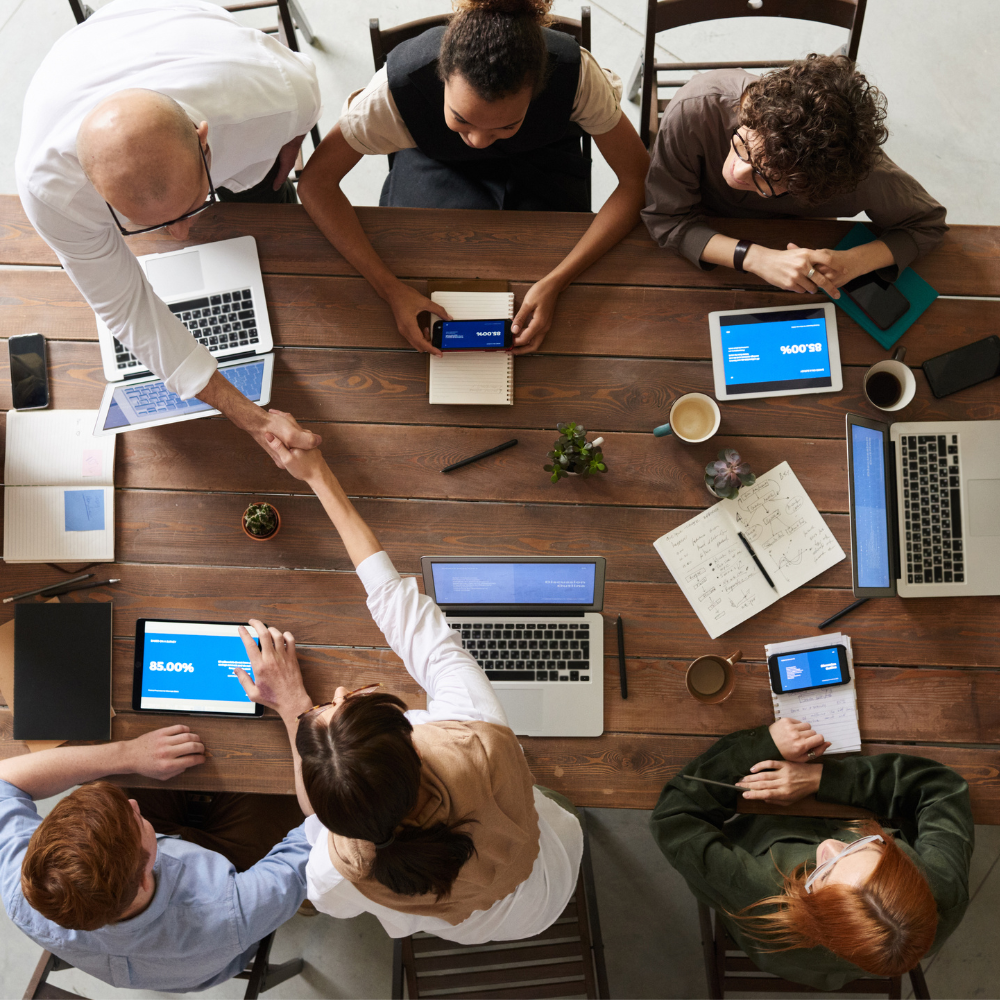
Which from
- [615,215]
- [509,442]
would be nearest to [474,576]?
[509,442]

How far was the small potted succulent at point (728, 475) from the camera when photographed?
1.62 meters

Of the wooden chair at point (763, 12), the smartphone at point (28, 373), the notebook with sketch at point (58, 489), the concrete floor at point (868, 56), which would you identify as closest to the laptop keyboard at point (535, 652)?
the notebook with sketch at point (58, 489)

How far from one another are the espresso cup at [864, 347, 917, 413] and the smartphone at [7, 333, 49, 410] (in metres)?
1.91

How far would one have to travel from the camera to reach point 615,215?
1.75m

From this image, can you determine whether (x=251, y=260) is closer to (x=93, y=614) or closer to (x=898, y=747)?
(x=93, y=614)

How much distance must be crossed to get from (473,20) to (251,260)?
0.75 metres

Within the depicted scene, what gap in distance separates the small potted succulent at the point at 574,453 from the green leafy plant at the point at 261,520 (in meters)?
0.64

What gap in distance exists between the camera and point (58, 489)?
1719 millimetres

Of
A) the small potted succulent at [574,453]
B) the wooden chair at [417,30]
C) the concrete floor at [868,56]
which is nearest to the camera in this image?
the small potted succulent at [574,453]

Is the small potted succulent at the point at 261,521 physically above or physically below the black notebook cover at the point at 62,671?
above

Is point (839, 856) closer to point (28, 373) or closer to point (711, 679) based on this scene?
point (711, 679)

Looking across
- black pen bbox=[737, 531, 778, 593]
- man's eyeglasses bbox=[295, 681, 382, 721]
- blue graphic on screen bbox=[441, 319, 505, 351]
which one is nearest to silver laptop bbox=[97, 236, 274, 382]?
blue graphic on screen bbox=[441, 319, 505, 351]

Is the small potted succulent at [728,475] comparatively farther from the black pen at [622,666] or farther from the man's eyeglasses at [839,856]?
the man's eyeglasses at [839,856]

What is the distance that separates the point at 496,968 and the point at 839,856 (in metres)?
0.85
